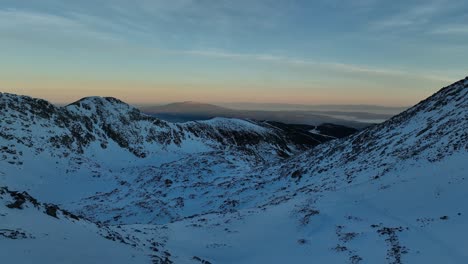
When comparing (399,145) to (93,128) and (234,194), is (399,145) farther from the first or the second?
(93,128)

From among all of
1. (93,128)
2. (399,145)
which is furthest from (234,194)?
(93,128)

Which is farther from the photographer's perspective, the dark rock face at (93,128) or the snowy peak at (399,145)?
the dark rock face at (93,128)

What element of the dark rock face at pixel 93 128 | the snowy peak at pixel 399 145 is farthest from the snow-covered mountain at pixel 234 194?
the dark rock face at pixel 93 128

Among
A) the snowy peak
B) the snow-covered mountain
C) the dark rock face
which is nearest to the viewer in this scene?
the snow-covered mountain

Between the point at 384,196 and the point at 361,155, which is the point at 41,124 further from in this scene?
the point at 384,196

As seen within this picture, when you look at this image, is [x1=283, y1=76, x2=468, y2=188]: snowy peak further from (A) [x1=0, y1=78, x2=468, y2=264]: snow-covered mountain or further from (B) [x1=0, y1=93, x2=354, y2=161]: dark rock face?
(B) [x1=0, y1=93, x2=354, y2=161]: dark rock face

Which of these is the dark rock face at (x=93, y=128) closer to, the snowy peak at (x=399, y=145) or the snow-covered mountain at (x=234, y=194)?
the snow-covered mountain at (x=234, y=194)

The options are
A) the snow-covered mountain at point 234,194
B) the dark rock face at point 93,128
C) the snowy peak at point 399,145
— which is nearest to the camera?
the snow-covered mountain at point 234,194

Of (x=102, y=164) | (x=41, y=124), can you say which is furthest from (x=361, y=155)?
(x=41, y=124)

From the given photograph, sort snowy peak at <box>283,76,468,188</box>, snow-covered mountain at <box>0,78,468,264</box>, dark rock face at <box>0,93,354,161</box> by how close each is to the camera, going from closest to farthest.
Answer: snow-covered mountain at <box>0,78,468,264</box> → snowy peak at <box>283,76,468,188</box> → dark rock face at <box>0,93,354,161</box>

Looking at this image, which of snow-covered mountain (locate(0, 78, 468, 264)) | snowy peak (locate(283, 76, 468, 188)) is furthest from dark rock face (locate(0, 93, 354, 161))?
snowy peak (locate(283, 76, 468, 188))
